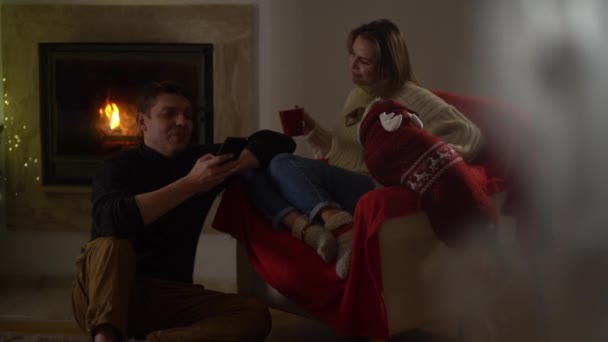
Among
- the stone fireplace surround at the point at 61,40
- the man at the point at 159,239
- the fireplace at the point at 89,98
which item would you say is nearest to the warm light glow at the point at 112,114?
the fireplace at the point at 89,98

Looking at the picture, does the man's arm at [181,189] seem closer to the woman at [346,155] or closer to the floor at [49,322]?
the woman at [346,155]

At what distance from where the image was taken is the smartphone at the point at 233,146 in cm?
113

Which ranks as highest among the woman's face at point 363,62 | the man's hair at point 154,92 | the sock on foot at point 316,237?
the woman's face at point 363,62

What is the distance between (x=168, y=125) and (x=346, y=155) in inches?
15.8

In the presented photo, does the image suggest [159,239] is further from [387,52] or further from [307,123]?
[387,52]

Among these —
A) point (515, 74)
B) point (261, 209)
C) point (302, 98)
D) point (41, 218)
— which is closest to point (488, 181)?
point (515, 74)

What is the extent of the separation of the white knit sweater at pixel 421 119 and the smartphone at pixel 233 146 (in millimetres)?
155

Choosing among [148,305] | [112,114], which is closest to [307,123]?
[148,305]

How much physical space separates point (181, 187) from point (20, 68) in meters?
0.72

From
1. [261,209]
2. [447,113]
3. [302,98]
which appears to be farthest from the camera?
[261,209]

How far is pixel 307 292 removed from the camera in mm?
1056

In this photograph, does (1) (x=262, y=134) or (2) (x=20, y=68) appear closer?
(1) (x=262, y=134)

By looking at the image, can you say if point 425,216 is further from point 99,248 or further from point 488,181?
point 99,248

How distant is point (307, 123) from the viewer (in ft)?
3.30
